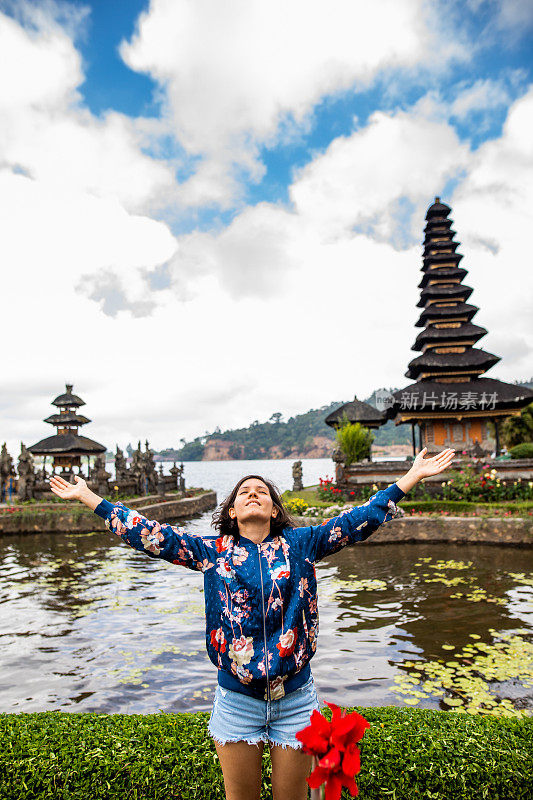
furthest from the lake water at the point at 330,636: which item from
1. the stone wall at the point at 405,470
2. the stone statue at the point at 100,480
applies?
the stone statue at the point at 100,480

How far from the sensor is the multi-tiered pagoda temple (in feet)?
89.8

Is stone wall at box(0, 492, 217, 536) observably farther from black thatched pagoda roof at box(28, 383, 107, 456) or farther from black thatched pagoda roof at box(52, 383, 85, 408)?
black thatched pagoda roof at box(52, 383, 85, 408)

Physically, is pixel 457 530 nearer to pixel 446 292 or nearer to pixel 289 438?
pixel 446 292

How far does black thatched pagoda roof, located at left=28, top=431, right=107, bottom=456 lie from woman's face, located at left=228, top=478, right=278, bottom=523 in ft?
105

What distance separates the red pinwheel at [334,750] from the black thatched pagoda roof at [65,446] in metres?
32.9

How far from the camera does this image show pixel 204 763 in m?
3.52

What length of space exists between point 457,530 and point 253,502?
15.4 meters

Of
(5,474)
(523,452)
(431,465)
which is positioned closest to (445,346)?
(523,452)

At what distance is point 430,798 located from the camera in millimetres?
3314

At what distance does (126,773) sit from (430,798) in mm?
2046

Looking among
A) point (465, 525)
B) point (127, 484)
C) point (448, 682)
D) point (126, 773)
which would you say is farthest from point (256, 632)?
point (127, 484)

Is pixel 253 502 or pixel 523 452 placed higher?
pixel 253 502

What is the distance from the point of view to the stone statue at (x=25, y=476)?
2795cm

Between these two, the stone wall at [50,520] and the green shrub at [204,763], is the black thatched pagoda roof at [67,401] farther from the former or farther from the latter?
the green shrub at [204,763]
